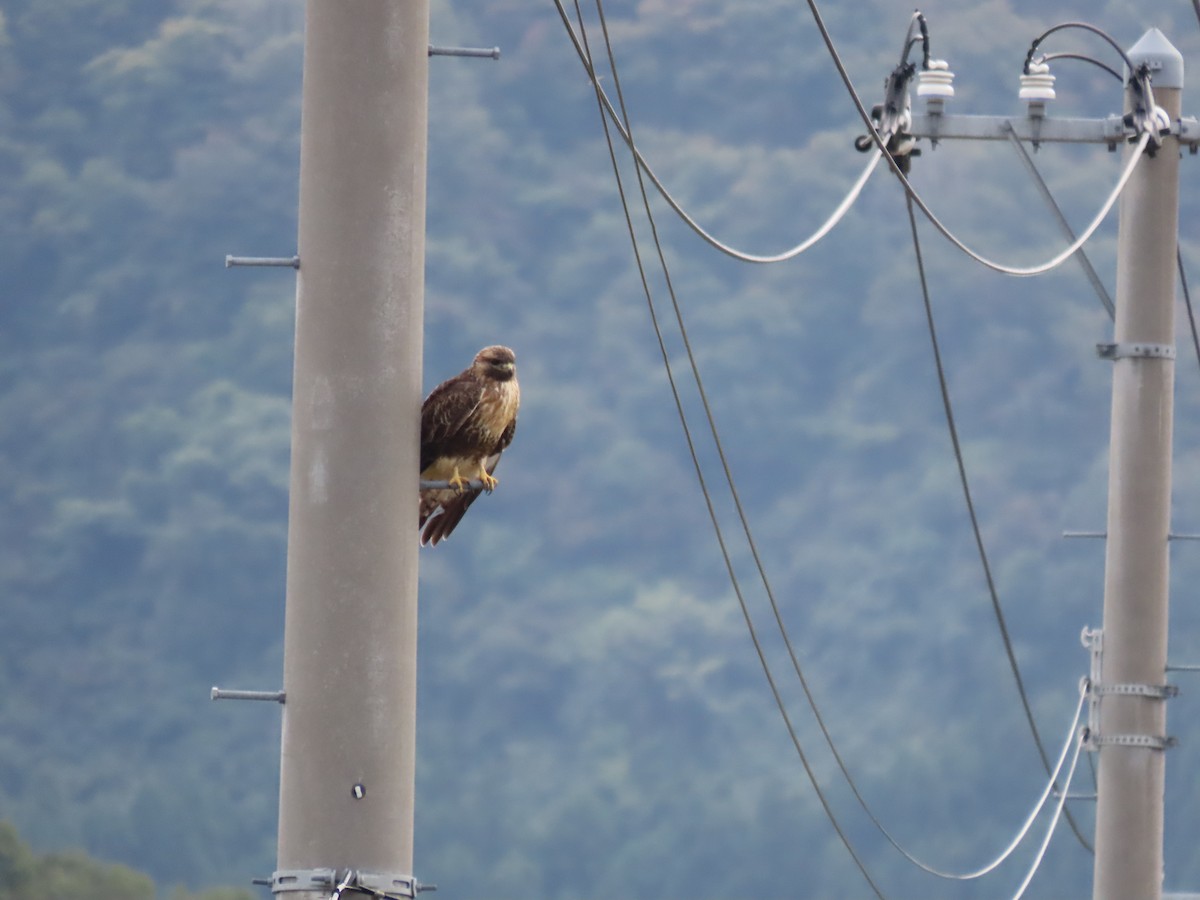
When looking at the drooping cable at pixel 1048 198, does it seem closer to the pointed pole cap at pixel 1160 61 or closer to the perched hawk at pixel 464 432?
the pointed pole cap at pixel 1160 61

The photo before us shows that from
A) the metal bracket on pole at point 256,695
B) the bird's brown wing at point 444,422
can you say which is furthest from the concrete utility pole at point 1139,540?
the metal bracket on pole at point 256,695

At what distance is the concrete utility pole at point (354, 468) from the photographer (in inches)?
197

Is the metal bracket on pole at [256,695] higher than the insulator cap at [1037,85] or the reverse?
the reverse

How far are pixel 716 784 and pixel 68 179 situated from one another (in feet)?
93.8

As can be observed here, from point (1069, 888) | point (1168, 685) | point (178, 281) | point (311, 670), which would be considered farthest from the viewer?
point (178, 281)

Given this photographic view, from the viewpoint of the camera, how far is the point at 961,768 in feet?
209

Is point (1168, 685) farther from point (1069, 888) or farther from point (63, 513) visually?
point (63, 513)

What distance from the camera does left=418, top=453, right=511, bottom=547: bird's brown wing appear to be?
5895 mm

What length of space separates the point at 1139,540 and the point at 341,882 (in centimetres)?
867

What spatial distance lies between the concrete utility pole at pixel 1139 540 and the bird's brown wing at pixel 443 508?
22.8ft

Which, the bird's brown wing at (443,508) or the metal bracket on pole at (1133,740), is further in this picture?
the metal bracket on pole at (1133,740)

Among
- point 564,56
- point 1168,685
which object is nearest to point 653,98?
point 564,56

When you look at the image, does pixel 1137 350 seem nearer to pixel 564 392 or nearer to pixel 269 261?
pixel 269 261

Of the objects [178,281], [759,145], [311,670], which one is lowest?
[311,670]
